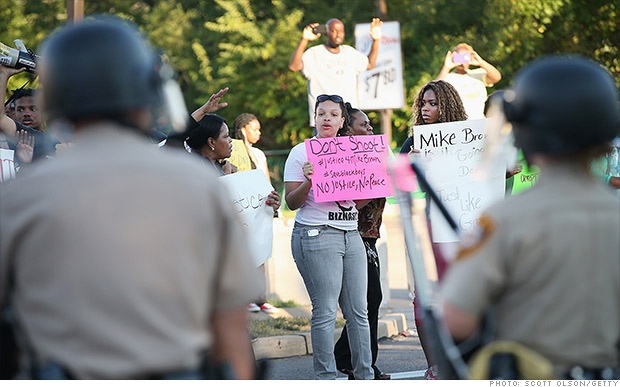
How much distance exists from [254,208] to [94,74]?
4.85 m

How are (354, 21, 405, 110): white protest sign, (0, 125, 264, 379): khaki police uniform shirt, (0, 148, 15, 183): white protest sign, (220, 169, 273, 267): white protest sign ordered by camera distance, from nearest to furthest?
(0, 125, 264, 379): khaki police uniform shirt < (0, 148, 15, 183): white protest sign < (220, 169, 273, 267): white protest sign < (354, 21, 405, 110): white protest sign

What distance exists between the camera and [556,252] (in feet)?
8.01

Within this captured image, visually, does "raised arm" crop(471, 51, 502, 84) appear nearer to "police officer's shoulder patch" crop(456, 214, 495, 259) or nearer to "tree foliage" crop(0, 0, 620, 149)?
"police officer's shoulder patch" crop(456, 214, 495, 259)

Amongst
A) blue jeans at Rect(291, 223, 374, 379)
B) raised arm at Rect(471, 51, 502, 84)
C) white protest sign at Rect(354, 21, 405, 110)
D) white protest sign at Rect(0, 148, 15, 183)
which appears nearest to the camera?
white protest sign at Rect(0, 148, 15, 183)

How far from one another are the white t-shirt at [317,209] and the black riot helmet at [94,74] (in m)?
4.15

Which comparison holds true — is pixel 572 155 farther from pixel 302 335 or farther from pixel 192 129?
pixel 302 335

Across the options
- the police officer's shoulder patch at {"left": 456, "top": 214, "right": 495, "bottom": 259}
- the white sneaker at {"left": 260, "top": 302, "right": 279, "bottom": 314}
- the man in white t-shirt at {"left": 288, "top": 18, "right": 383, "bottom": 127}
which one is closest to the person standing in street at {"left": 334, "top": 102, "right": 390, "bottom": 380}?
the white sneaker at {"left": 260, "top": 302, "right": 279, "bottom": 314}

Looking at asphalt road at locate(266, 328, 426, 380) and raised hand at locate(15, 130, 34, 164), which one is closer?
raised hand at locate(15, 130, 34, 164)

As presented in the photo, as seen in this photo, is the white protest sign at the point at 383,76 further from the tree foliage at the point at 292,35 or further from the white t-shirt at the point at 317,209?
the white t-shirt at the point at 317,209

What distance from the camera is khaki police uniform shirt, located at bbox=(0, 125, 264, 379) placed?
2180mm

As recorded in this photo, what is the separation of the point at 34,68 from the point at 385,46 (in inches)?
406

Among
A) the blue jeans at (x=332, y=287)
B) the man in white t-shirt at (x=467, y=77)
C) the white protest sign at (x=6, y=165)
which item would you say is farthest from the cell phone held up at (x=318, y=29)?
the white protest sign at (x=6, y=165)

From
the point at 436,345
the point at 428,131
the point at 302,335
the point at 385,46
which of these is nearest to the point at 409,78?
the point at 385,46

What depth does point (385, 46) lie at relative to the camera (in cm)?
1580
